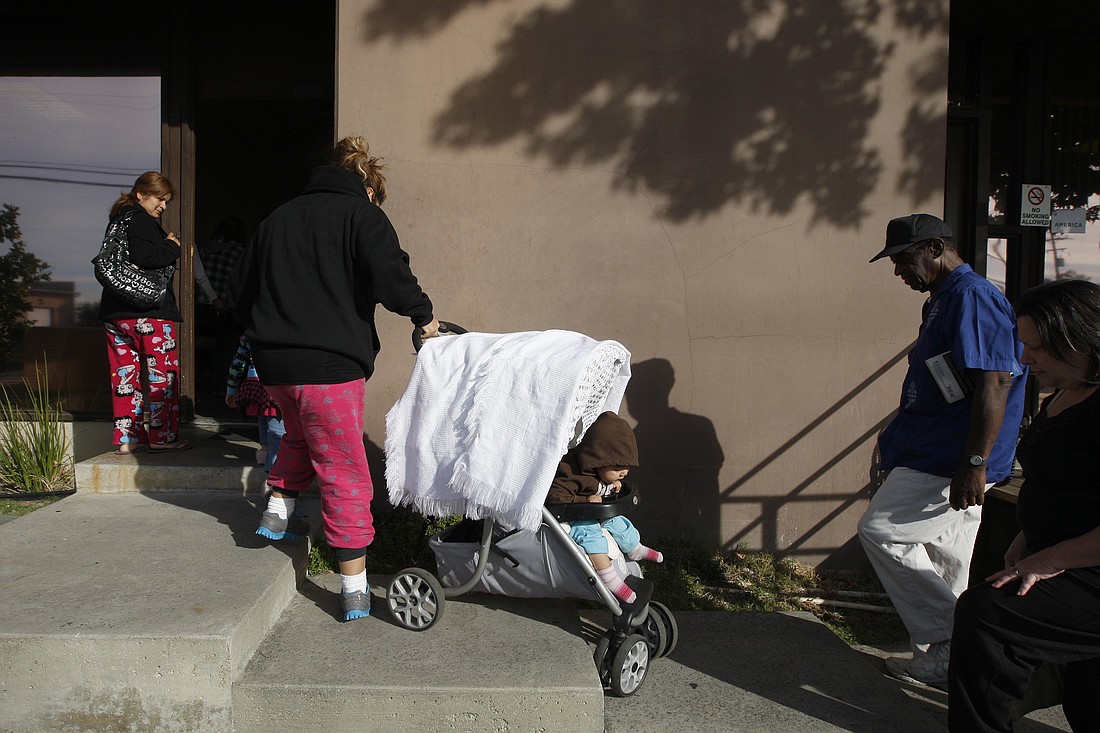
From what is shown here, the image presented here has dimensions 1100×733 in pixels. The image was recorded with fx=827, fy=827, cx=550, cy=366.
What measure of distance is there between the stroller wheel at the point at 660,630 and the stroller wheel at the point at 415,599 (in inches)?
34.7

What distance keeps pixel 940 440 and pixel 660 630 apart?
144 centimetres

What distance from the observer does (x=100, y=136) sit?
630 centimetres

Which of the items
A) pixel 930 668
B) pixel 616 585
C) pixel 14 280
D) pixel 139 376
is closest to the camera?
pixel 616 585

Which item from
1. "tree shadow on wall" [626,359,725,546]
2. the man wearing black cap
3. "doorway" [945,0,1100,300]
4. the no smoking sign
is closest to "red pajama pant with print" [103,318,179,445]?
"tree shadow on wall" [626,359,725,546]

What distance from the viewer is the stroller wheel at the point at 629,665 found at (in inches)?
128

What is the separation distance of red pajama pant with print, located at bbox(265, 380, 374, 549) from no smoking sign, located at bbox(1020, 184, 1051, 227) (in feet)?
18.8

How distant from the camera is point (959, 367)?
11.1 ft

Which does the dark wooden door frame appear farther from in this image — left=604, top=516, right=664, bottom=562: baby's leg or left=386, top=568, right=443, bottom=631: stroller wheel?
left=604, top=516, right=664, bottom=562: baby's leg

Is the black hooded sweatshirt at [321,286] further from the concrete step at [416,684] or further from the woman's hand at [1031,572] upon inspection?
the woman's hand at [1031,572]

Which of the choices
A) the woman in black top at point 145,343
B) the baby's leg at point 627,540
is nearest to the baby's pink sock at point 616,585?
the baby's leg at point 627,540

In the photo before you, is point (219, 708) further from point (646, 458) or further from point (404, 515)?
point (646, 458)

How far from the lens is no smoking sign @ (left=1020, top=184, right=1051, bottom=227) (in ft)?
21.8

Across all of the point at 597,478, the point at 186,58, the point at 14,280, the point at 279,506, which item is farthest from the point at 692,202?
the point at 14,280

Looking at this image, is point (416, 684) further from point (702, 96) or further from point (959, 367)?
point (702, 96)
